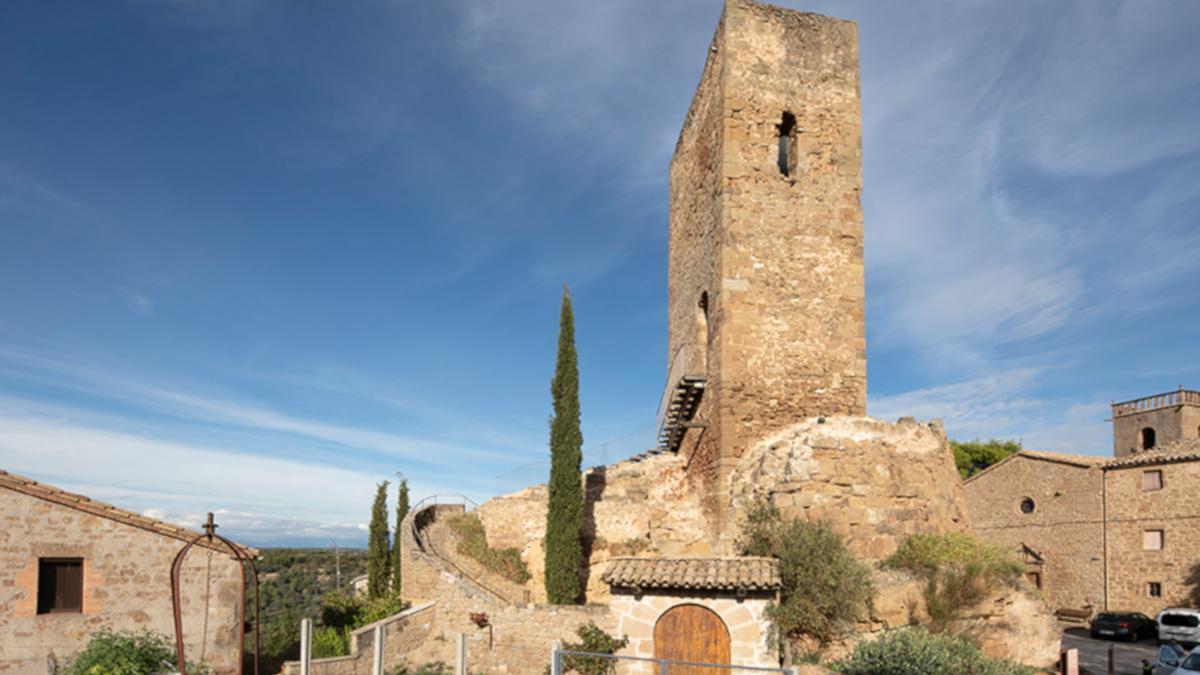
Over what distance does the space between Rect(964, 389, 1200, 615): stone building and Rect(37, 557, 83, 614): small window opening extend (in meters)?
32.6

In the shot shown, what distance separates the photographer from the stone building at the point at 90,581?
15023mm

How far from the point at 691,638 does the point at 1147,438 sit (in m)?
37.7

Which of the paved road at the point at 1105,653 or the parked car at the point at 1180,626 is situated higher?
the parked car at the point at 1180,626

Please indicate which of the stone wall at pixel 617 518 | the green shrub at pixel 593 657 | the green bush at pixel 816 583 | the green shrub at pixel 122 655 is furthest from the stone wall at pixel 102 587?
the green bush at pixel 816 583

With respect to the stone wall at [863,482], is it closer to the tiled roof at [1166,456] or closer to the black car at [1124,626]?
the black car at [1124,626]

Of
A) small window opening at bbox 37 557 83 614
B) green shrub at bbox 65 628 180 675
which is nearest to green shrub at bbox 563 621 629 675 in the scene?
green shrub at bbox 65 628 180 675

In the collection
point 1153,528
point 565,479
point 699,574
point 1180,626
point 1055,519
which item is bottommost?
point 1180,626

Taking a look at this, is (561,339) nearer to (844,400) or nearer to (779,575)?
(844,400)

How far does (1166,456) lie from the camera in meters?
29.5

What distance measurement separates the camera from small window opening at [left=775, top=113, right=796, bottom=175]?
21297mm

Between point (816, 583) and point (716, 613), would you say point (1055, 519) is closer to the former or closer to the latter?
point (816, 583)

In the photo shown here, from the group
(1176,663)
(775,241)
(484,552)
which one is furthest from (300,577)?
(1176,663)

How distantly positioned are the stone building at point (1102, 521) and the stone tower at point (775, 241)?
55.5 ft

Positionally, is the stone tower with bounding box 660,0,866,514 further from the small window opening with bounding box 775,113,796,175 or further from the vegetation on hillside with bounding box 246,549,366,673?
the vegetation on hillside with bounding box 246,549,366,673
